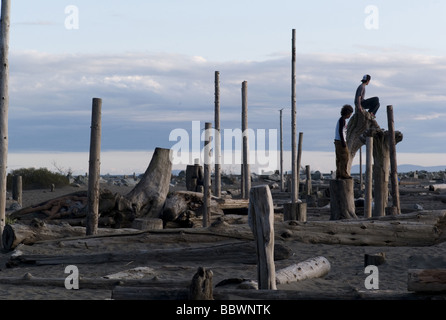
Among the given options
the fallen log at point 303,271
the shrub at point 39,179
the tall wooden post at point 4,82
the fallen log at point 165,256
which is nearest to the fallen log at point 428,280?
the fallen log at point 303,271

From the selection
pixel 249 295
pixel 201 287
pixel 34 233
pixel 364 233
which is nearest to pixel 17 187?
pixel 34 233

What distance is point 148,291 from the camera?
6.52 m

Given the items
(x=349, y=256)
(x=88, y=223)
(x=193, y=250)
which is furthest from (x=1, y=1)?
(x=349, y=256)

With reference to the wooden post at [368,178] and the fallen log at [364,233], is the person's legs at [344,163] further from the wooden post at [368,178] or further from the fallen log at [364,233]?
the fallen log at [364,233]

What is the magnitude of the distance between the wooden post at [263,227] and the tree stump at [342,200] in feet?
25.3

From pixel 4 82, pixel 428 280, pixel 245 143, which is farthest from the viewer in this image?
pixel 245 143

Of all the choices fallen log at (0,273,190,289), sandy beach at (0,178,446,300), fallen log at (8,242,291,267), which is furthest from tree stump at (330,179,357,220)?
fallen log at (0,273,190,289)

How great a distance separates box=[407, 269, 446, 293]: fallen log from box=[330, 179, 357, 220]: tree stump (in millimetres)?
8386

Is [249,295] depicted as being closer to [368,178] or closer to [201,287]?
[201,287]

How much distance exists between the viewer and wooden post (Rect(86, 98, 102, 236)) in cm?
1324

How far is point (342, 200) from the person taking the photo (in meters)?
15.0

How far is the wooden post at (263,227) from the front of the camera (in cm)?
723

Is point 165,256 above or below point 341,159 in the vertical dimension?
below

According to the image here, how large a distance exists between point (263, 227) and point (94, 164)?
6.73 meters
